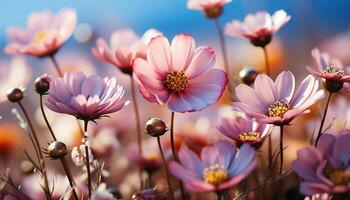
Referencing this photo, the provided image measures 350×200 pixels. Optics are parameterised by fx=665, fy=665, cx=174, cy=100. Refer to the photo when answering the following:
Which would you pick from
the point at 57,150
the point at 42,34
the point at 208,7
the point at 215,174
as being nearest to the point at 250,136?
the point at 215,174

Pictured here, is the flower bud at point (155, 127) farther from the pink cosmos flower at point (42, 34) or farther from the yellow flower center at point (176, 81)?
the pink cosmos flower at point (42, 34)

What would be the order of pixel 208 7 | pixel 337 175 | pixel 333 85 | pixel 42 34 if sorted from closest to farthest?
pixel 337 175, pixel 333 85, pixel 208 7, pixel 42 34

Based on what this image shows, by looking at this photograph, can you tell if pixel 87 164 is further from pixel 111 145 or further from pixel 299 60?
pixel 299 60

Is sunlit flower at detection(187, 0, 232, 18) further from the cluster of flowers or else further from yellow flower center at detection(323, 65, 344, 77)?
yellow flower center at detection(323, 65, 344, 77)

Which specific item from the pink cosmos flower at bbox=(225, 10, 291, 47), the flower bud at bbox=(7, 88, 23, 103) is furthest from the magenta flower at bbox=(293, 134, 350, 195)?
the flower bud at bbox=(7, 88, 23, 103)

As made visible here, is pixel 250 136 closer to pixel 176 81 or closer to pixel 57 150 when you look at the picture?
pixel 176 81

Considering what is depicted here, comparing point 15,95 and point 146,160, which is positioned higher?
point 15,95

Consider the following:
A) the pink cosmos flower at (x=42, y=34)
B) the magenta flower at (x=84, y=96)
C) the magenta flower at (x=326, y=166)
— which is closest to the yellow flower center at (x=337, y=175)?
the magenta flower at (x=326, y=166)
